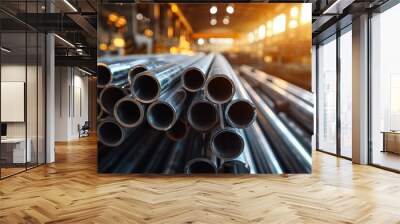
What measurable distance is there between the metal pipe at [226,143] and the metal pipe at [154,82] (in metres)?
0.81

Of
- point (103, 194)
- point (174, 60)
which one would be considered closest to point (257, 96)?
point (174, 60)

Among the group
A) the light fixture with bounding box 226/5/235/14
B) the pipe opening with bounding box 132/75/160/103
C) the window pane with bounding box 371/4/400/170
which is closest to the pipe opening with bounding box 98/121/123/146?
the pipe opening with bounding box 132/75/160/103

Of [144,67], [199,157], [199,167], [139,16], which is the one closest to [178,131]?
[199,157]

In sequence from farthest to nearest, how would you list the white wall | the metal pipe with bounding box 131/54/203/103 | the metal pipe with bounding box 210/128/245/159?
the white wall → the metal pipe with bounding box 210/128/245/159 → the metal pipe with bounding box 131/54/203/103

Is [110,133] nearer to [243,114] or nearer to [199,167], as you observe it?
[199,167]

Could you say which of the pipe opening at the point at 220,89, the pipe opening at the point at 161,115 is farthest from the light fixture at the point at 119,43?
the pipe opening at the point at 220,89

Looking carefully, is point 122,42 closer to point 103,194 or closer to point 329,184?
point 103,194

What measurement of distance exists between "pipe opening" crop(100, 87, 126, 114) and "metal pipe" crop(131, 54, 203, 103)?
45cm

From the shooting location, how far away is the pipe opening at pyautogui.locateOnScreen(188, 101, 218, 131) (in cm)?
412

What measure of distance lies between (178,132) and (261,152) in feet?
3.64

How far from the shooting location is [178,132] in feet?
15.3

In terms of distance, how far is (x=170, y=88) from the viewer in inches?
169

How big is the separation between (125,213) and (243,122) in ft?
5.72

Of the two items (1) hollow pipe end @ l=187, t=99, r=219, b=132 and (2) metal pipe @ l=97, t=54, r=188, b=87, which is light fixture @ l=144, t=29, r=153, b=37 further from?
(1) hollow pipe end @ l=187, t=99, r=219, b=132
